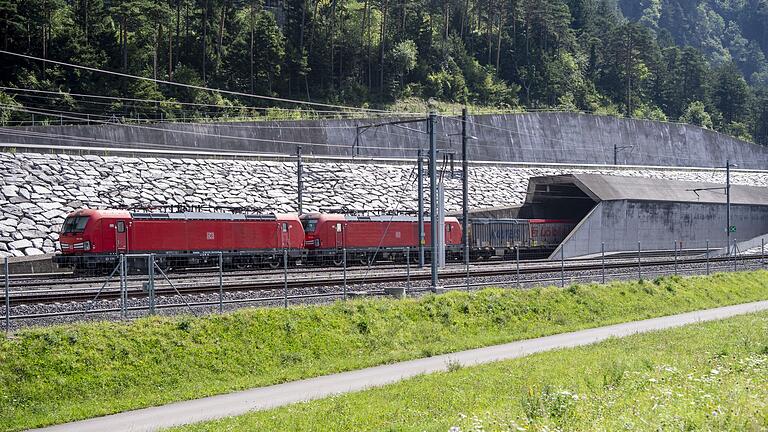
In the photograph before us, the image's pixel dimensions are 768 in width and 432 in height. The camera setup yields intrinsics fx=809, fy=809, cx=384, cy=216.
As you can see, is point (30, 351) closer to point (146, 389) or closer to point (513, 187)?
point (146, 389)

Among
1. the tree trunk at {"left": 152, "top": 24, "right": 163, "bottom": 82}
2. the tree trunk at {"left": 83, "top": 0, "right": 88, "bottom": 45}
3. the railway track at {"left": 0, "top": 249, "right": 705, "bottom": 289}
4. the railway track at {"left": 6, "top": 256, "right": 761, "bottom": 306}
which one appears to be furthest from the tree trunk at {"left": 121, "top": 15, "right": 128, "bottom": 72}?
the railway track at {"left": 6, "top": 256, "right": 761, "bottom": 306}

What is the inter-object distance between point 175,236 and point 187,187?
8.03 metres

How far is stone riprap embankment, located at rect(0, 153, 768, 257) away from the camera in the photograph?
36.2m

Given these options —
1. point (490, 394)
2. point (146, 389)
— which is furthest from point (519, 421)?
point (146, 389)

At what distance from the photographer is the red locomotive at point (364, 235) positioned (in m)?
42.4

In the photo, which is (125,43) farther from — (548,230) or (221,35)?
(548,230)

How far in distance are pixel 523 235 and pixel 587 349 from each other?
31975 mm

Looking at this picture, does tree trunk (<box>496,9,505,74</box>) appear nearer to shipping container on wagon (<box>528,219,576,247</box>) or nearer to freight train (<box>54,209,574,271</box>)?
shipping container on wagon (<box>528,219,576,247</box>)

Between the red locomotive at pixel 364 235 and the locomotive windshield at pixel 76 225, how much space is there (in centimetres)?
1189

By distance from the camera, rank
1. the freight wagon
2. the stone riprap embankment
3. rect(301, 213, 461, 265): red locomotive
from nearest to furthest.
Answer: the stone riprap embankment → rect(301, 213, 461, 265): red locomotive → the freight wagon

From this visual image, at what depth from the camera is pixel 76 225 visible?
109 feet

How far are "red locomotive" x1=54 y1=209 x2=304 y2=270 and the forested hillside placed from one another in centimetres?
1788

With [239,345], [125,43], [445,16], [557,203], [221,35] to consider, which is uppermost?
[445,16]

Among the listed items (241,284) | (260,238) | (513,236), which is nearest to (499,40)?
(513,236)
